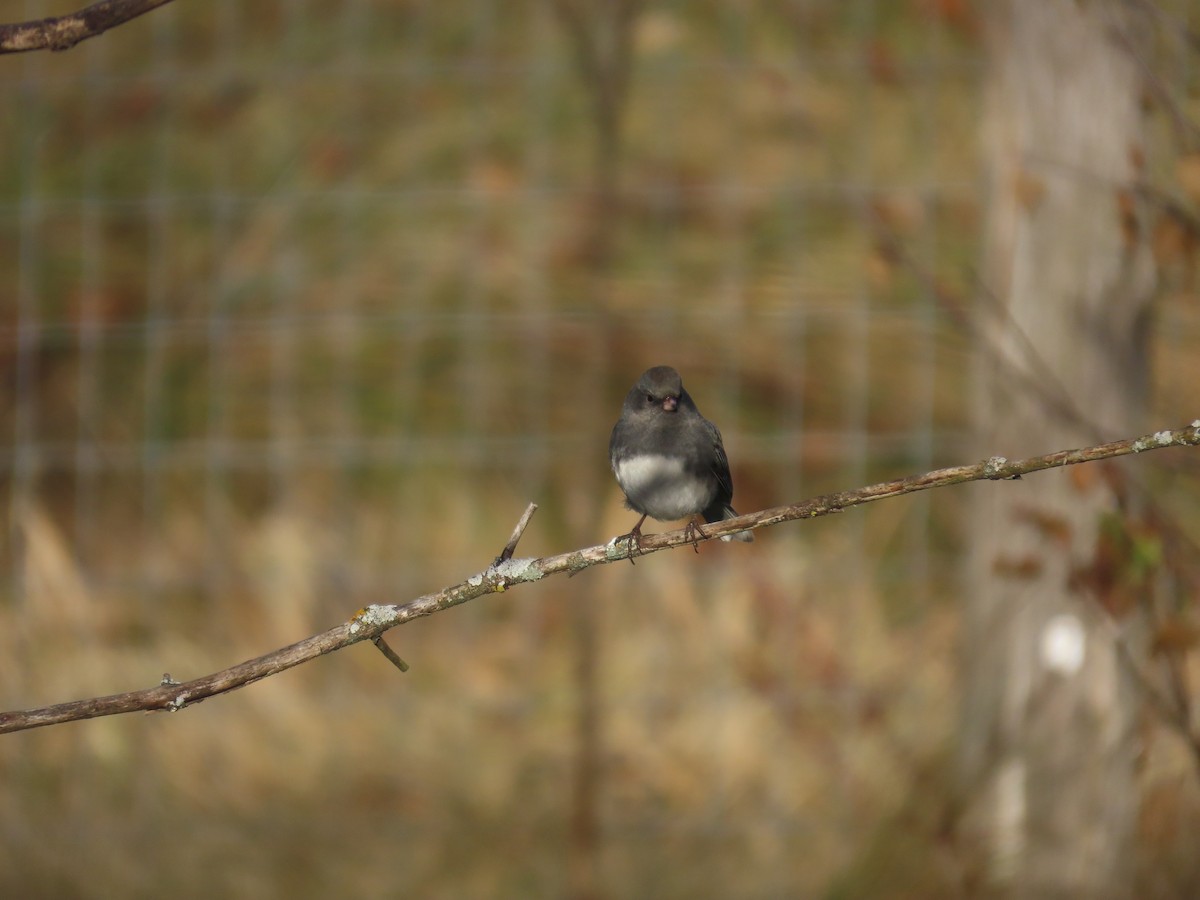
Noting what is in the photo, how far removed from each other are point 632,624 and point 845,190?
195 centimetres

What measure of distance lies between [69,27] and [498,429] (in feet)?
14.8

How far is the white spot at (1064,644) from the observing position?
3645 mm

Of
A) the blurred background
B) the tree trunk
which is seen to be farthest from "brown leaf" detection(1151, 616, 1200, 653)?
the tree trunk

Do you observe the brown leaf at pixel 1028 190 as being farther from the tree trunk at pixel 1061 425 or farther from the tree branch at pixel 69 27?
the tree branch at pixel 69 27

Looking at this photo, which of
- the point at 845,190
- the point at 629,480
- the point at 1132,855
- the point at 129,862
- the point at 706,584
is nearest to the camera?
the point at 629,480

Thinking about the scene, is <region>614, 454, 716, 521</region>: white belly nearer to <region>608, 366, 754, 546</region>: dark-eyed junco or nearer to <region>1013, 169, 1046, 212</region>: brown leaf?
<region>608, 366, 754, 546</region>: dark-eyed junco

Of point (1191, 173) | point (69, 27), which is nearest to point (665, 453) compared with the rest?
point (69, 27)

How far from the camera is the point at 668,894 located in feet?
14.7

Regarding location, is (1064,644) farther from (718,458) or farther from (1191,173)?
(718,458)

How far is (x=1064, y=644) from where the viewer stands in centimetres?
366

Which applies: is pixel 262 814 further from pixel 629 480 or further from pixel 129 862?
pixel 629 480

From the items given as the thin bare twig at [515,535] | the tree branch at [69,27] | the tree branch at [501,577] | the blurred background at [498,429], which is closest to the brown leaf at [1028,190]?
the blurred background at [498,429]

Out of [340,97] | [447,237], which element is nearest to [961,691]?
[447,237]

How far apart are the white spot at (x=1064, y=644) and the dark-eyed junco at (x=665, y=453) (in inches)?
56.1
